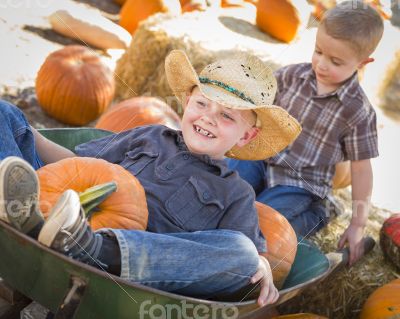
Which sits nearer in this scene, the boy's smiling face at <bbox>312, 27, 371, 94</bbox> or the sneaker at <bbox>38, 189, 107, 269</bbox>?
the sneaker at <bbox>38, 189, 107, 269</bbox>

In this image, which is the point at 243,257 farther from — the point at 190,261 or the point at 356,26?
the point at 356,26

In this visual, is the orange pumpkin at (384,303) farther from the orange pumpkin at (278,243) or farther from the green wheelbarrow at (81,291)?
the green wheelbarrow at (81,291)

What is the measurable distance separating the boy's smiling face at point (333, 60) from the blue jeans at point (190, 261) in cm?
118

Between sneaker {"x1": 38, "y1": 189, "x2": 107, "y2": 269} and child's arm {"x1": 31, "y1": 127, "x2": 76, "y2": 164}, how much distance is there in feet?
2.17

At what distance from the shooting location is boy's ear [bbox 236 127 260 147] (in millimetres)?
2062

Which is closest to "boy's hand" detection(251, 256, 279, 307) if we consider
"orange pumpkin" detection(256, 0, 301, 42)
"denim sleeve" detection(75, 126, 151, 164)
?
"denim sleeve" detection(75, 126, 151, 164)

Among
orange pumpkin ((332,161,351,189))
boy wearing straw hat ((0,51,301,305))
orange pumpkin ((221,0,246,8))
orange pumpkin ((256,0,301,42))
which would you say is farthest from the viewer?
orange pumpkin ((221,0,246,8))

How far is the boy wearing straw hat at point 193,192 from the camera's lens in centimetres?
143

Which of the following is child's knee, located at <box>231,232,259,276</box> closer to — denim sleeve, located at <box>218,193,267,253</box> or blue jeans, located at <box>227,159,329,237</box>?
denim sleeve, located at <box>218,193,267,253</box>

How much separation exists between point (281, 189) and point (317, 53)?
671 mm

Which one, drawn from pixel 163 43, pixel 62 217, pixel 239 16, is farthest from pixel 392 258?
pixel 239 16

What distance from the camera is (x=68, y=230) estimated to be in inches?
52.9

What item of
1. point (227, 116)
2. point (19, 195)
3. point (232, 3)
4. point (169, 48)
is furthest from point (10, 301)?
point (232, 3)

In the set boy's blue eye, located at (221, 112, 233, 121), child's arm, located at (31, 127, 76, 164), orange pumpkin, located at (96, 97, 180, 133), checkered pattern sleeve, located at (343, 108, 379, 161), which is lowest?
orange pumpkin, located at (96, 97, 180, 133)
